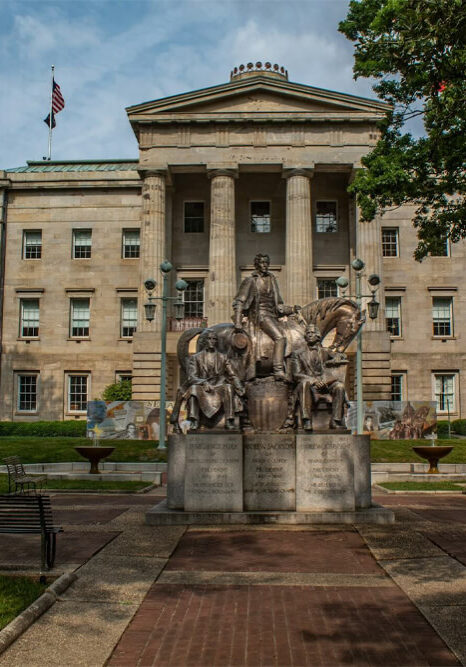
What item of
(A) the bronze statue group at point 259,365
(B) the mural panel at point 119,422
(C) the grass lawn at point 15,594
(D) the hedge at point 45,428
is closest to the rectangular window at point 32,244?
(D) the hedge at point 45,428

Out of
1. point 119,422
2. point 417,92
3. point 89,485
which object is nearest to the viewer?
point 417,92

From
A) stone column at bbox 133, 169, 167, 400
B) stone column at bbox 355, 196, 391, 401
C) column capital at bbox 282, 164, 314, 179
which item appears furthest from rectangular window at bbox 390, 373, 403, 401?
stone column at bbox 133, 169, 167, 400

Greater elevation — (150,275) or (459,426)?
(150,275)

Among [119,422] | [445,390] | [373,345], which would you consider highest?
[373,345]

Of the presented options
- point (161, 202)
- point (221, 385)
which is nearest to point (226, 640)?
point (221, 385)

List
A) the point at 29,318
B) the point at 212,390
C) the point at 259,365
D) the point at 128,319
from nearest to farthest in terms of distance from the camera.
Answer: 1. the point at 212,390
2. the point at 259,365
3. the point at 128,319
4. the point at 29,318

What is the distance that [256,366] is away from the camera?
1487 centimetres

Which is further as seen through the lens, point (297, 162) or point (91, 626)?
point (297, 162)

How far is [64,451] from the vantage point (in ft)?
101

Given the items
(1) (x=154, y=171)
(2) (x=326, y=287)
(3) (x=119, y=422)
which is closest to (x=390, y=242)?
(2) (x=326, y=287)

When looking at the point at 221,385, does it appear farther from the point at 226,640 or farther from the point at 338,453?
the point at 226,640

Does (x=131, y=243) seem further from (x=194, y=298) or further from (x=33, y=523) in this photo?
(x=33, y=523)

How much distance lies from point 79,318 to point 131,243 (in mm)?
7100

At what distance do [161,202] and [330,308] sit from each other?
111 ft
